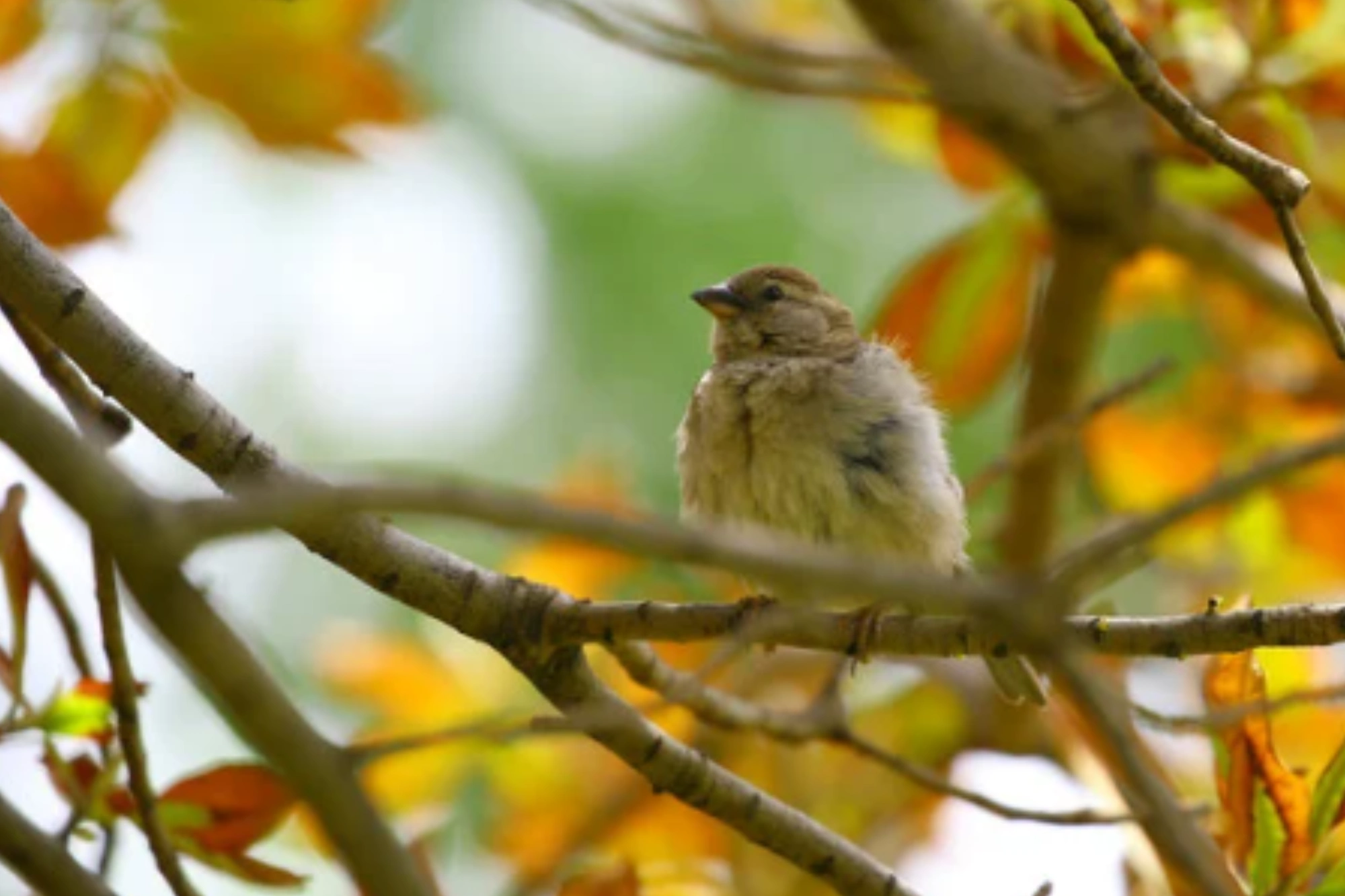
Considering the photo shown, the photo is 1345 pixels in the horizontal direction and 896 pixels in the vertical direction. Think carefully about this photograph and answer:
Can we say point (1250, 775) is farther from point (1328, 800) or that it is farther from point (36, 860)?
point (36, 860)

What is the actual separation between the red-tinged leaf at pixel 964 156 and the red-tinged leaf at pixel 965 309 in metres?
0.13

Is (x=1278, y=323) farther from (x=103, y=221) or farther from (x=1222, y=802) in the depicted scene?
(x=103, y=221)

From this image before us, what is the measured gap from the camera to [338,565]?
3.40 m

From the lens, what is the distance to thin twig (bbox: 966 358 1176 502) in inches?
180

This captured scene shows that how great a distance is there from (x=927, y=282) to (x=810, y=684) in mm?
1655

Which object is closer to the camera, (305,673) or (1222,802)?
(1222,802)

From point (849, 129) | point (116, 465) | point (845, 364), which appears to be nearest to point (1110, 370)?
point (849, 129)

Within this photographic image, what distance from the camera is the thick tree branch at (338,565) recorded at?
2.45 m

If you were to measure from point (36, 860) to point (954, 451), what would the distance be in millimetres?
6235

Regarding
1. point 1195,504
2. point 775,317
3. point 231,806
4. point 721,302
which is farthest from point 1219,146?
point 721,302

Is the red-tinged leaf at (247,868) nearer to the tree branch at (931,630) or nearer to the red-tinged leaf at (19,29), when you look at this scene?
the tree branch at (931,630)

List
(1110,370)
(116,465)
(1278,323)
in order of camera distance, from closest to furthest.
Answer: (116,465) < (1278,323) < (1110,370)

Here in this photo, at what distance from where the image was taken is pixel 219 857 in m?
3.47

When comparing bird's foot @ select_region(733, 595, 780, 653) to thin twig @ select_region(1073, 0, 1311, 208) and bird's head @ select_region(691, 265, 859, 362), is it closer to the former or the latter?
thin twig @ select_region(1073, 0, 1311, 208)
